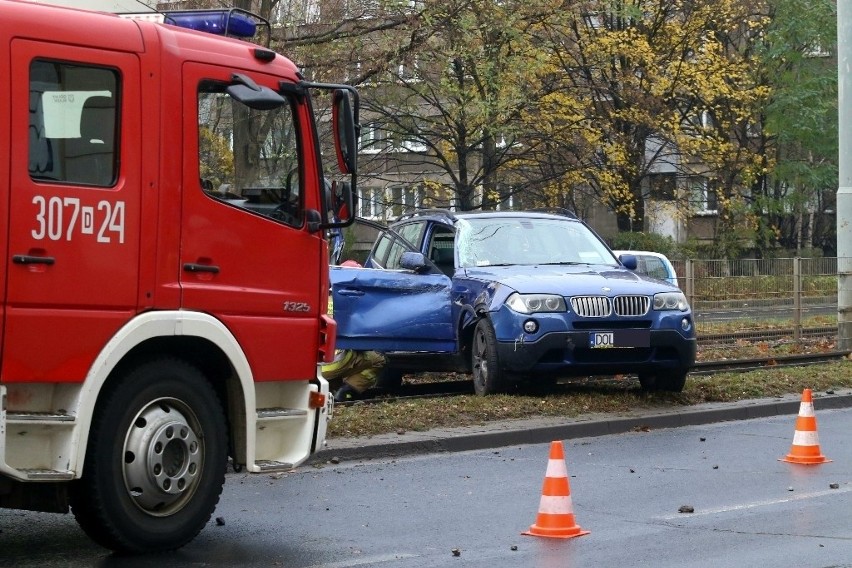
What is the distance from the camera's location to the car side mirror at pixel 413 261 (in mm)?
14547

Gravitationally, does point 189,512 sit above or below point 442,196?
below

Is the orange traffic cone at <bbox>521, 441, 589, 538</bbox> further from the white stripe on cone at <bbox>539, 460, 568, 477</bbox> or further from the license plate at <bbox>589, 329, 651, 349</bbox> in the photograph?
the license plate at <bbox>589, 329, 651, 349</bbox>

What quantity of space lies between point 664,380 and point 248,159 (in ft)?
23.6

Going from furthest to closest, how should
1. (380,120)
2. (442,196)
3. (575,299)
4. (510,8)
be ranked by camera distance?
1. (442,196)
2. (380,120)
3. (510,8)
4. (575,299)

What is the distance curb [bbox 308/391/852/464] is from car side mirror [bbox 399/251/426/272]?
7.96 feet

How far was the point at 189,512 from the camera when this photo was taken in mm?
7371

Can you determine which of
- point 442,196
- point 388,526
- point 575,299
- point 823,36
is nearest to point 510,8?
point 575,299

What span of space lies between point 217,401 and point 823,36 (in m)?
44.2

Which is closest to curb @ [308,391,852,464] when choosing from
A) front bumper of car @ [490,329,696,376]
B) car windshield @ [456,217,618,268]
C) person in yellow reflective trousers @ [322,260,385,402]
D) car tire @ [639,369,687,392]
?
car tire @ [639,369,687,392]

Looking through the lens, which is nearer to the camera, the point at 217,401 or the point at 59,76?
the point at 59,76

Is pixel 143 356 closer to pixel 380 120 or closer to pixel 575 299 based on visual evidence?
pixel 575 299

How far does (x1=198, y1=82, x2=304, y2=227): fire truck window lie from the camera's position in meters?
7.57

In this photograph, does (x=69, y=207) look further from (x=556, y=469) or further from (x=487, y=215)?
(x=487, y=215)

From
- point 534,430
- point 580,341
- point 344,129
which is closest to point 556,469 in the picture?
point 344,129
